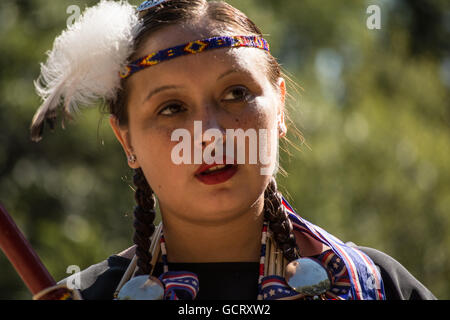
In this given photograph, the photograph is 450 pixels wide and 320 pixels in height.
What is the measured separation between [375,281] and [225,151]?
67 cm

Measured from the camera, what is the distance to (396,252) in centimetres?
743

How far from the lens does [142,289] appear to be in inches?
89.0

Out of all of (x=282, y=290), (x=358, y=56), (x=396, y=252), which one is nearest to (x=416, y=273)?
(x=396, y=252)

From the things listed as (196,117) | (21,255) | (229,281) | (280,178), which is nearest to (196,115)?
(196,117)

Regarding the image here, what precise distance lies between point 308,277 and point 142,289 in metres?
0.53

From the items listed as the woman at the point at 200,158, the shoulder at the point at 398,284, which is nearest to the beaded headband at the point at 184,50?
the woman at the point at 200,158

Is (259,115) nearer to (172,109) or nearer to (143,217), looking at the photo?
(172,109)

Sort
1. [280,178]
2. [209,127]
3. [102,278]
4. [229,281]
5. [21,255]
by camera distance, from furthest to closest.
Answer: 1. [280,178]
2. [102,278]
3. [229,281]
4. [209,127]
5. [21,255]

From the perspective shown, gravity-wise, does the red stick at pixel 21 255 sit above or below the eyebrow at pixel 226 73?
below

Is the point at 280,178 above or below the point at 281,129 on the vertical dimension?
above

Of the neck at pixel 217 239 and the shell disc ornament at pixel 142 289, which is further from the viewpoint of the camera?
the neck at pixel 217 239

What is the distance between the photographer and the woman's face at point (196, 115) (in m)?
2.24

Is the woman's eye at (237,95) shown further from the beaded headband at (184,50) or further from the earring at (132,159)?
the earring at (132,159)

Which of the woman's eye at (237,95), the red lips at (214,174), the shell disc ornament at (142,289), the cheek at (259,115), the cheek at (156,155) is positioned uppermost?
the woman's eye at (237,95)
